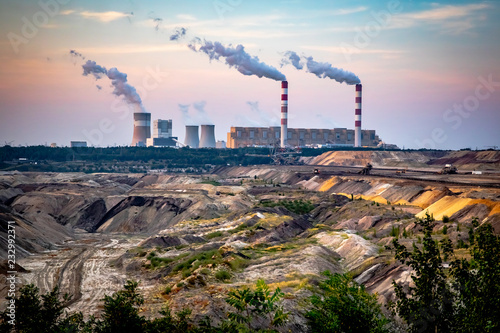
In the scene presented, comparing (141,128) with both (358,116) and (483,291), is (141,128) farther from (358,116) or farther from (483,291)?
(483,291)

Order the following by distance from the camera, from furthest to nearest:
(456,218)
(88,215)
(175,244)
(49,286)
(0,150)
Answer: (0,150)
(88,215)
(175,244)
(456,218)
(49,286)

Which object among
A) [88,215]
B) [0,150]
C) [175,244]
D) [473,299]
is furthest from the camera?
[0,150]

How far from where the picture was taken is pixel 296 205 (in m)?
73.9

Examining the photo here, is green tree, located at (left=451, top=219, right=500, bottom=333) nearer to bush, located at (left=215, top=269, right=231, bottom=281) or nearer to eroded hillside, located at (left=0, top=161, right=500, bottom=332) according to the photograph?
eroded hillside, located at (left=0, top=161, right=500, bottom=332)

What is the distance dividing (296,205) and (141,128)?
117 m

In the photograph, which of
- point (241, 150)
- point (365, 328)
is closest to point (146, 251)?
point (365, 328)

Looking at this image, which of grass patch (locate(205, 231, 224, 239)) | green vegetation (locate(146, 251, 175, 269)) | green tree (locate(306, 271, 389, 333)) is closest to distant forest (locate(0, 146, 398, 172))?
grass patch (locate(205, 231, 224, 239))

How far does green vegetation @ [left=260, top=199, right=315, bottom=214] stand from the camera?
7116 cm

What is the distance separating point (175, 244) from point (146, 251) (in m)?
4.63

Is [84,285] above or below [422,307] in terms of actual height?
below

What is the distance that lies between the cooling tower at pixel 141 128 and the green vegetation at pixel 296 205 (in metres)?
109

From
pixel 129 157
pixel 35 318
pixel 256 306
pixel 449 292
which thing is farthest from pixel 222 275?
pixel 129 157

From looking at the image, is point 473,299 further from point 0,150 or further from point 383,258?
point 0,150

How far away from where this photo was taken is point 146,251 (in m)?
51.7
